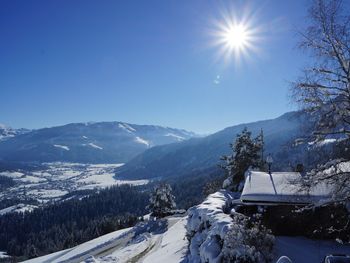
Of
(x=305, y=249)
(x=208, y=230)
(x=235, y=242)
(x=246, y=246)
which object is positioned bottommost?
(x=305, y=249)

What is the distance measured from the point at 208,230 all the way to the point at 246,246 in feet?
17.7

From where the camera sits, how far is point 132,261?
3141cm

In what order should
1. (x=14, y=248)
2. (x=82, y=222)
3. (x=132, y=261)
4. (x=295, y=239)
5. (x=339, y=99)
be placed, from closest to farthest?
(x=339, y=99) < (x=295, y=239) < (x=132, y=261) < (x=14, y=248) < (x=82, y=222)

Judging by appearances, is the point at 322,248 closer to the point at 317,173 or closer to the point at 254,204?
the point at 254,204

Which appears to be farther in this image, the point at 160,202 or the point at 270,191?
the point at 160,202

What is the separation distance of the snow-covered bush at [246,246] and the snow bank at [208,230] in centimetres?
63

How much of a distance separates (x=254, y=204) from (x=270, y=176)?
4.16 metres

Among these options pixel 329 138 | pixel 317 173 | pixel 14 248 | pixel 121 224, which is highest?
pixel 329 138

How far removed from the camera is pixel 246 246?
15.4 metres

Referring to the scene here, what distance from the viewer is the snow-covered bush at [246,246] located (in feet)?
50.3

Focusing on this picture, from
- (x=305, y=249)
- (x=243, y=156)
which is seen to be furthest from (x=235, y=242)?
(x=243, y=156)

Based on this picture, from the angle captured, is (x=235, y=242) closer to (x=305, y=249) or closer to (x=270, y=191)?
(x=305, y=249)

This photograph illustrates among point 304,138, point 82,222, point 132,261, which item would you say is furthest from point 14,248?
point 304,138

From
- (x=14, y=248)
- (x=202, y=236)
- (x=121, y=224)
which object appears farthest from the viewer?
(x=14, y=248)
